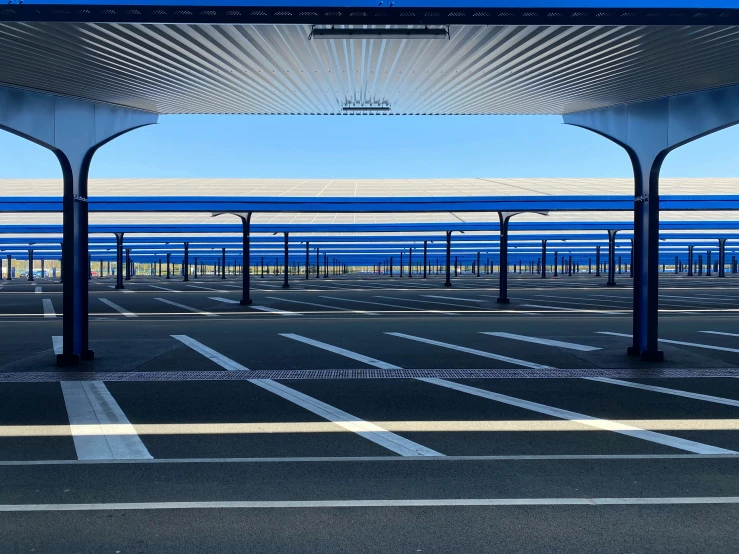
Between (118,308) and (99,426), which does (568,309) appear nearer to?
(118,308)

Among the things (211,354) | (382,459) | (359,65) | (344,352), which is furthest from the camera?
(344,352)

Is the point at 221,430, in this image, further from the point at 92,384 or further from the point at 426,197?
the point at 426,197

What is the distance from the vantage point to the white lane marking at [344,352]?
32.9 feet

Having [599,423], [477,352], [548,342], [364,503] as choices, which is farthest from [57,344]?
[599,423]

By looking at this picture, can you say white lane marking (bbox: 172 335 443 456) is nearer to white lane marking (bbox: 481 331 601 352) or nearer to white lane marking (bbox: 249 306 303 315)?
white lane marking (bbox: 481 331 601 352)

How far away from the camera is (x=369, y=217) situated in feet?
123

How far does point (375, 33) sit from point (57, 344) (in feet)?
29.4

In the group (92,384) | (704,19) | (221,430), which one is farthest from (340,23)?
(92,384)

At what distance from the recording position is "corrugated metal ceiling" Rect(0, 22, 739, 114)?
7273 millimetres

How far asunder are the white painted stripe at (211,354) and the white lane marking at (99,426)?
6.69 feet

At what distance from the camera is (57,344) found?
1249 cm

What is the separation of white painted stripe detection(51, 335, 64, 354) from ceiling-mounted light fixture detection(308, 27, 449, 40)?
7471 mm

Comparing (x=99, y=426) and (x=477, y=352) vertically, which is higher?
(x=477, y=352)

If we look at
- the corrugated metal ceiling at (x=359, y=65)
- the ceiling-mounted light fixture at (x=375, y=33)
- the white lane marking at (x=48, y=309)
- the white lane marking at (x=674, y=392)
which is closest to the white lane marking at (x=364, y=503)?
the white lane marking at (x=674, y=392)
